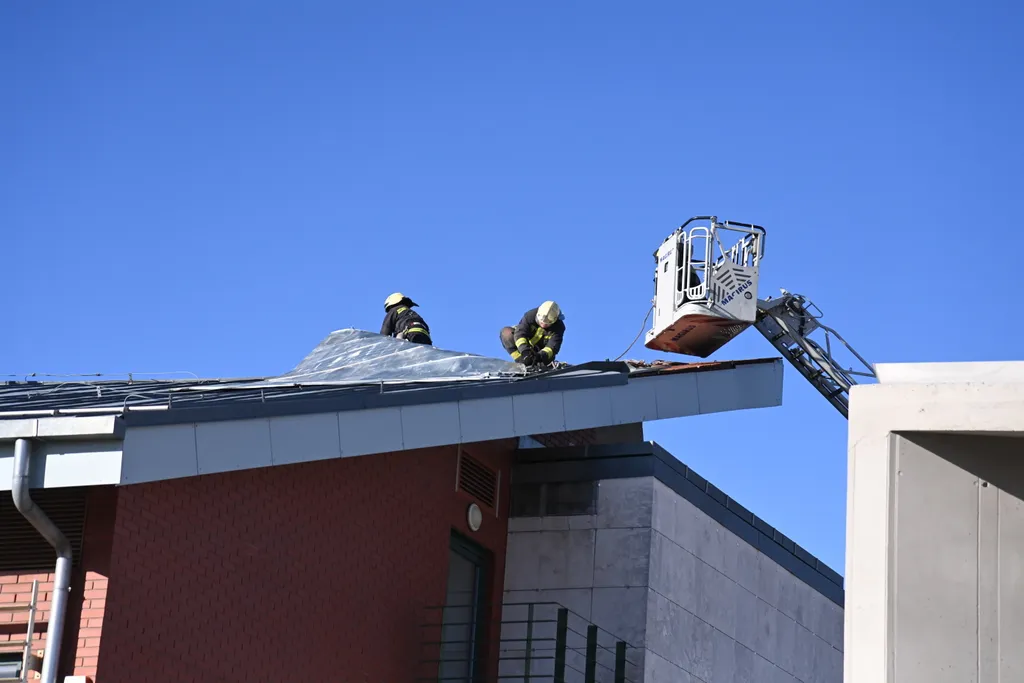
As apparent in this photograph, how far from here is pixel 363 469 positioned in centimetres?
1522

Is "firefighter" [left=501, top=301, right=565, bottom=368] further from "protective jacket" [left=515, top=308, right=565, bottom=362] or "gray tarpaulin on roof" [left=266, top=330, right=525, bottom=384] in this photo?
"gray tarpaulin on roof" [left=266, top=330, right=525, bottom=384]

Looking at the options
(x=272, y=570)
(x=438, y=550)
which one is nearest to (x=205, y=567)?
(x=272, y=570)

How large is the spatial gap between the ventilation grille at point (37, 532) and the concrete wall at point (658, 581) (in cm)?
Answer: 672

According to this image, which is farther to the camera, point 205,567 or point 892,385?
point 205,567

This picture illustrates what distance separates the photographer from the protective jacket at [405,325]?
70.0 ft

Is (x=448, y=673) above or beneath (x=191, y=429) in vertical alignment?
beneath

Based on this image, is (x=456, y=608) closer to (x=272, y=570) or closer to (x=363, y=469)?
(x=363, y=469)

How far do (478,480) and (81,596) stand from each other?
21.2 ft

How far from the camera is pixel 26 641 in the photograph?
11.6 metres

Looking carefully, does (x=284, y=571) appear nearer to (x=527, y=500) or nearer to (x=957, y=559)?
(x=527, y=500)

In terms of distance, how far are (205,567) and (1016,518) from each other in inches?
280

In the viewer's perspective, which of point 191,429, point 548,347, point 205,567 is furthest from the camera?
point 548,347

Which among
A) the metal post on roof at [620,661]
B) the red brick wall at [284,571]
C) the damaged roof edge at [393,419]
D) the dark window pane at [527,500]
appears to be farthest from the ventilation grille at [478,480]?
the metal post on roof at [620,661]

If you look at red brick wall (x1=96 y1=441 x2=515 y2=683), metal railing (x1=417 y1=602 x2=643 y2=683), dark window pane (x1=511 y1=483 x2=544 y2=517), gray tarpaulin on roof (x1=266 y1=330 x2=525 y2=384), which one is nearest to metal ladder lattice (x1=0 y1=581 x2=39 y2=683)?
red brick wall (x1=96 y1=441 x2=515 y2=683)
